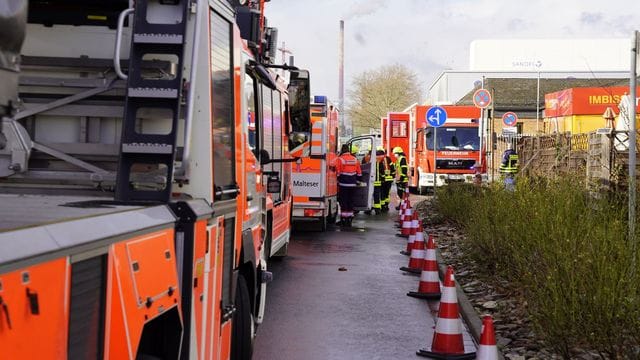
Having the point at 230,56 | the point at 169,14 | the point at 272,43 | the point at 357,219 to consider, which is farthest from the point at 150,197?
the point at 357,219

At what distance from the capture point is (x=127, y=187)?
3975 millimetres

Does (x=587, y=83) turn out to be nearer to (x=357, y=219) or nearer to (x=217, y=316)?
(x=357, y=219)

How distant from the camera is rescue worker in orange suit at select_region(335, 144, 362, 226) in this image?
751 inches

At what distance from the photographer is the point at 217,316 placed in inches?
175

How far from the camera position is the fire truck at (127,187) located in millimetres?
2471

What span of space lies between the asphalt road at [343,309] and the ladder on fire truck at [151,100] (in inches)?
130

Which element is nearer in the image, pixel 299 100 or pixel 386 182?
pixel 299 100

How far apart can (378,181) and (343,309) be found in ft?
45.1

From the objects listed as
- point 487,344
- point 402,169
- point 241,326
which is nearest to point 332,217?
point 402,169

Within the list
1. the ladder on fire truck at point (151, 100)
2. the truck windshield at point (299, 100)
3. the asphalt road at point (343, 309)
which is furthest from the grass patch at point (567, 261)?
the ladder on fire truck at point (151, 100)

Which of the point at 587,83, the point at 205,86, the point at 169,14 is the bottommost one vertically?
the point at 205,86

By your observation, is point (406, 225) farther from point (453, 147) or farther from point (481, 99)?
point (453, 147)

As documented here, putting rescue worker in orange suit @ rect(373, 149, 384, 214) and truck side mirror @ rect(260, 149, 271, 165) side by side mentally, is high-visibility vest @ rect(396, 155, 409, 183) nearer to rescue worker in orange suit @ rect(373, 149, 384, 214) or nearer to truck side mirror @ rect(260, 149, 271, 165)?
rescue worker in orange suit @ rect(373, 149, 384, 214)

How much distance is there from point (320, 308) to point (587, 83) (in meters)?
59.7
